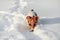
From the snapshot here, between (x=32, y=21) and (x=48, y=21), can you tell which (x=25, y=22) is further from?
(x=48, y=21)

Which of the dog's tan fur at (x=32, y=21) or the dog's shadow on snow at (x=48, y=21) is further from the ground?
the dog's tan fur at (x=32, y=21)

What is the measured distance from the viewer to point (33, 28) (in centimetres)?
105

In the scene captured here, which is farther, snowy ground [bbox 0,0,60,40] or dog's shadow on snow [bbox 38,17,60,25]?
dog's shadow on snow [bbox 38,17,60,25]

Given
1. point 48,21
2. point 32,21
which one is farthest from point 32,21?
point 48,21

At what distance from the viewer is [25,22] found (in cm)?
111

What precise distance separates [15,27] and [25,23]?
0.08 m

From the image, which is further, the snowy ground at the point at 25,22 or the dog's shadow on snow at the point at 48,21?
the dog's shadow on snow at the point at 48,21

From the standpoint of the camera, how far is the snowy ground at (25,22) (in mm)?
993

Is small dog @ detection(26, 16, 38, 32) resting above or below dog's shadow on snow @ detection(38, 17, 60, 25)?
above

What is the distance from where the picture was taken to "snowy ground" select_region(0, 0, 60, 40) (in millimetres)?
993

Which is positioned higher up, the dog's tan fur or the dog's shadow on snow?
the dog's tan fur

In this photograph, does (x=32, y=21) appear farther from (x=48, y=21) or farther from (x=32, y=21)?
(x=48, y=21)

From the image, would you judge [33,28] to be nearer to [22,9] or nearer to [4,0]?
[22,9]

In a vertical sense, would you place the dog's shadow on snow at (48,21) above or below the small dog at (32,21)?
below
